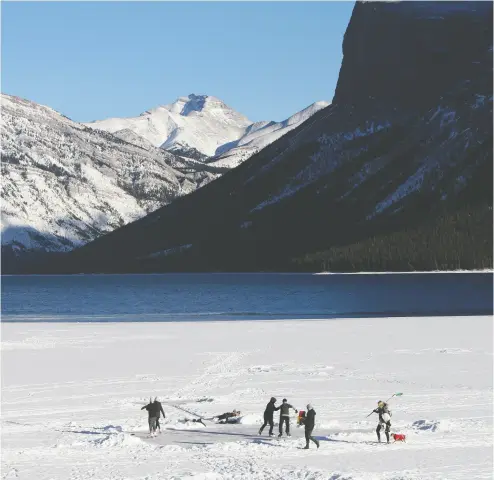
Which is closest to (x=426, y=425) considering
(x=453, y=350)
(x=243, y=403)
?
(x=243, y=403)

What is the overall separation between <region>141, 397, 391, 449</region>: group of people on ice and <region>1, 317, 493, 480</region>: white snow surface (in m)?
0.57

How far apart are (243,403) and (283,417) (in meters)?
7.28

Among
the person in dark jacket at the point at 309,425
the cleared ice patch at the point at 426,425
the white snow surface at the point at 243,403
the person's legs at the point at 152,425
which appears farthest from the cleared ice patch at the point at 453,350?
the person's legs at the point at 152,425

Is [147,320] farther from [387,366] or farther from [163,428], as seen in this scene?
[163,428]

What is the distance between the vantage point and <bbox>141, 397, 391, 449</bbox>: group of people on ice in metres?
33.5

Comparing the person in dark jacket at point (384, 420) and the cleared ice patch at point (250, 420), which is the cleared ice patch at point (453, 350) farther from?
the person in dark jacket at point (384, 420)

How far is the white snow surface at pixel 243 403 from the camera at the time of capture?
31.0 metres

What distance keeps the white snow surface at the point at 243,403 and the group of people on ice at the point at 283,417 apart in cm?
57

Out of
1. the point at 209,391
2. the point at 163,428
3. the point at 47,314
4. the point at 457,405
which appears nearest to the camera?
the point at 163,428

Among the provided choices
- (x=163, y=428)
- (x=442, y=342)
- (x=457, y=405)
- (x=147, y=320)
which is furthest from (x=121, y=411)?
(x=147, y=320)

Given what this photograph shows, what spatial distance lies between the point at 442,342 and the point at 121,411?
36360mm

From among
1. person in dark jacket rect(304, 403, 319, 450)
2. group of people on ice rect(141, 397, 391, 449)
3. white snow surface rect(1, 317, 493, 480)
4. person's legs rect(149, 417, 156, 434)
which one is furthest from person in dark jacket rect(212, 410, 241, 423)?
person in dark jacket rect(304, 403, 319, 450)

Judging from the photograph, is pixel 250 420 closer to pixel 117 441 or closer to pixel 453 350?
pixel 117 441

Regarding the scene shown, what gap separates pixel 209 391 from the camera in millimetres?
46594
